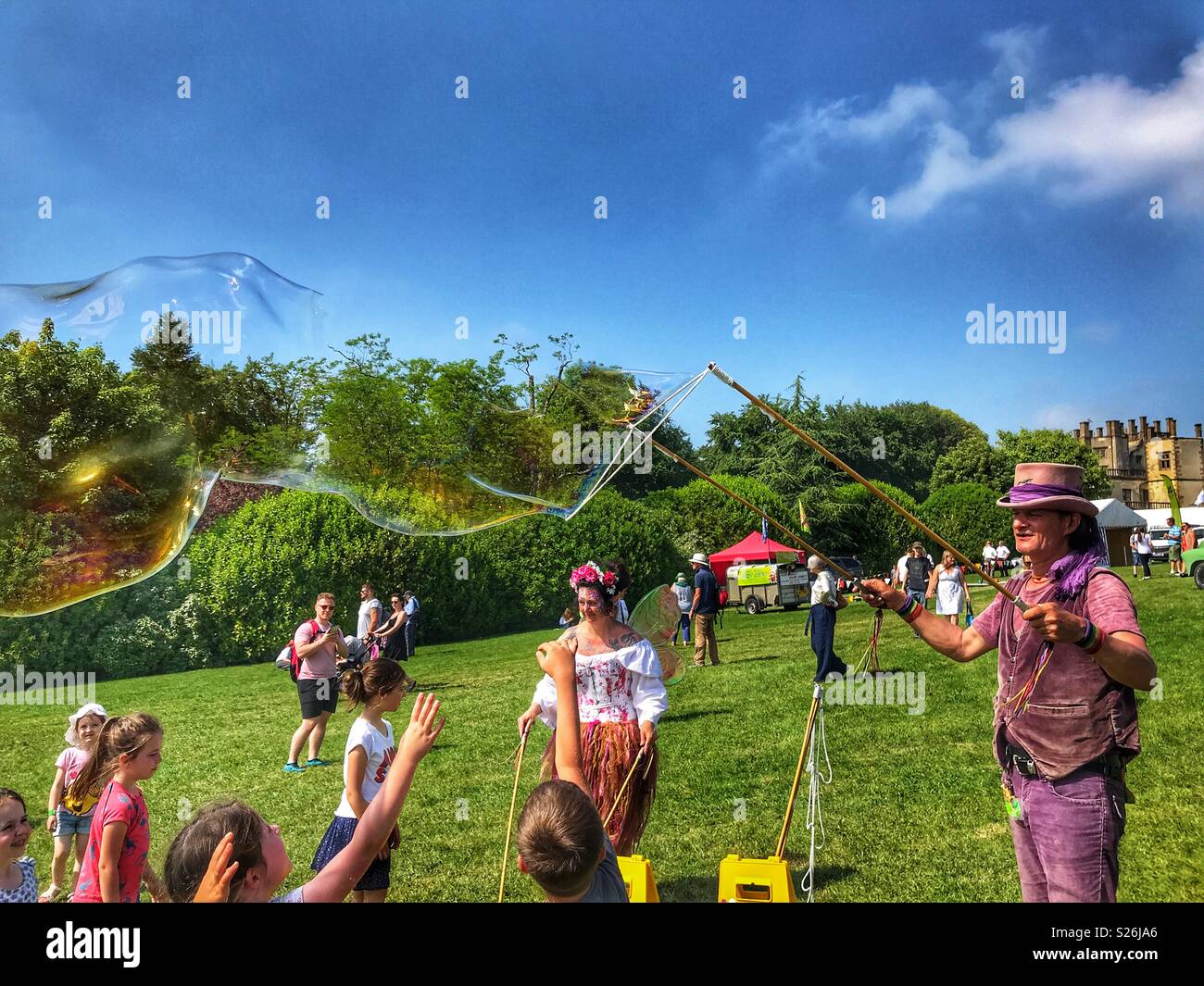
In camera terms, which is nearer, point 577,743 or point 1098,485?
point 577,743

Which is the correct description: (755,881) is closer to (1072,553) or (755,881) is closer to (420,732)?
(1072,553)

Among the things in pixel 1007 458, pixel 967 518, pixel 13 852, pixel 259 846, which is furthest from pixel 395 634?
pixel 1007 458

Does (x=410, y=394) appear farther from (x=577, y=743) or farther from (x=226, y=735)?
(x=226, y=735)

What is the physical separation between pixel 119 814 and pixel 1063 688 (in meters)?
3.73

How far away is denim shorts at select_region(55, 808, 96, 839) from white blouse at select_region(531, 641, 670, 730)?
129 inches

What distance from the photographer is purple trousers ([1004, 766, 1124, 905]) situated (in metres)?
2.80

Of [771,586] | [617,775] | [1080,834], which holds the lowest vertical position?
[617,775]

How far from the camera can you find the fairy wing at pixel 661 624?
5.54 m

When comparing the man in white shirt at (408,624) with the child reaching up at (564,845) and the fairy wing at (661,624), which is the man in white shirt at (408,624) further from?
the child reaching up at (564,845)

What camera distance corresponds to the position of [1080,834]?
281 centimetres

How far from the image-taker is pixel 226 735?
1090 centimetres

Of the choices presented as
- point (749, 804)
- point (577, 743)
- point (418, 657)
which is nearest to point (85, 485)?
point (577, 743)
